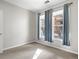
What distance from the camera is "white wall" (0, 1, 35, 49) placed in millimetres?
3973

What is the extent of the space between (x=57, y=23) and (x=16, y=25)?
8.13 ft

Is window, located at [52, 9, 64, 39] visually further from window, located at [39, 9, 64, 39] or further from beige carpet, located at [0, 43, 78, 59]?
beige carpet, located at [0, 43, 78, 59]

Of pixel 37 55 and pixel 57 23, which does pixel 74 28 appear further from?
pixel 37 55

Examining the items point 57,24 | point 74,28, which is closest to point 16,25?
A: point 57,24

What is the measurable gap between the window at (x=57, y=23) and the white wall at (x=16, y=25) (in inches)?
73.4

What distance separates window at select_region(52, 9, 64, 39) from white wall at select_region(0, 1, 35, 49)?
6.12ft

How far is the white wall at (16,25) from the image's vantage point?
3.97 m

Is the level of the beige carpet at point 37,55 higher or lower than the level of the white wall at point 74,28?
lower

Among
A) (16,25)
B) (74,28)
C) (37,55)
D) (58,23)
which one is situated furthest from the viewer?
(16,25)

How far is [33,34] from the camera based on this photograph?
5.57 metres

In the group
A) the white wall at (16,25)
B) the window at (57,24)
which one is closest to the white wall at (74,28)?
the window at (57,24)

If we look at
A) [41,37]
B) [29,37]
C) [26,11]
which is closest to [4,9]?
[26,11]

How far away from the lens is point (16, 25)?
4480 millimetres

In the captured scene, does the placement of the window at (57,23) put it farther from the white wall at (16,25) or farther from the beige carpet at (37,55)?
the white wall at (16,25)
